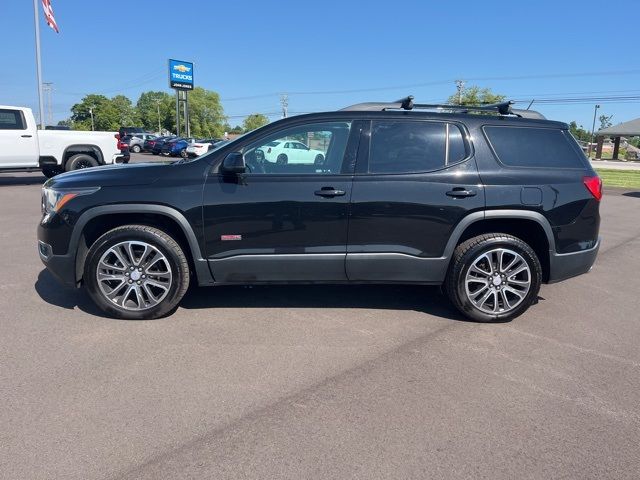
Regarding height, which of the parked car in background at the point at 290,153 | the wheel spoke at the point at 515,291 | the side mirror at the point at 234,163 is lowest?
the wheel spoke at the point at 515,291

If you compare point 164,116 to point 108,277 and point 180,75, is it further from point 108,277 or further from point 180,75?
point 108,277

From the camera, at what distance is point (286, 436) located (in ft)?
8.79

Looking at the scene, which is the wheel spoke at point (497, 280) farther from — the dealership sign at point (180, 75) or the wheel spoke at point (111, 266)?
the dealership sign at point (180, 75)

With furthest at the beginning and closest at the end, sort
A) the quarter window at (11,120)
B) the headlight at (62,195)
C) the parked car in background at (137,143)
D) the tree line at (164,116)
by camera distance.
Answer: the tree line at (164,116)
the parked car in background at (137,143)
the quarter window at (11,120)
the headlight at (62,195)

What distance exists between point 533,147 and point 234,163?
265cm

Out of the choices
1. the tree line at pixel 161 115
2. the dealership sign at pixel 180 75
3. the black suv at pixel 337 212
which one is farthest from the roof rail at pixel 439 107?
the tree line at pixel 161 115

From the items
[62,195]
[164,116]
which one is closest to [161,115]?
[164,116]

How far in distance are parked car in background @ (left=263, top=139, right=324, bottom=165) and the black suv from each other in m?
0.01

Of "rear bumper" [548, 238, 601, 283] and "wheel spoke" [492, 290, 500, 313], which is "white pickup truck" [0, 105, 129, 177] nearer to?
"wheel spoke" [492, 290, 500, 313]

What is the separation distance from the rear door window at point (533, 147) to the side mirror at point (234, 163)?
7.12ft

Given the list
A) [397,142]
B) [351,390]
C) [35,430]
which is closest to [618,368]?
[351,390]

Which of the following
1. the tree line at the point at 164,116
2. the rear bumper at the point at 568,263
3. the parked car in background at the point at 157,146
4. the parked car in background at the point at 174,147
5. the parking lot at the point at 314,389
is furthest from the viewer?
the tree line at the point at 164,116

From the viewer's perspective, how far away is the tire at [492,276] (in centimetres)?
431

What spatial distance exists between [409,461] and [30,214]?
9400 mm
